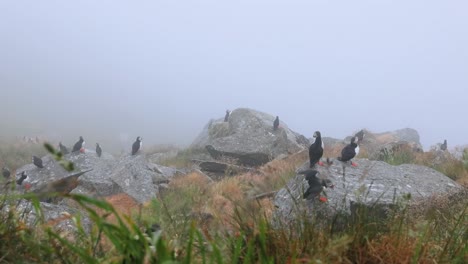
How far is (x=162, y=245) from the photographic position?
55.8 inches

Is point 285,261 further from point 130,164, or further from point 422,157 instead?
point 422,157

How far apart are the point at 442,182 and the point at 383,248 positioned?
6.67 m

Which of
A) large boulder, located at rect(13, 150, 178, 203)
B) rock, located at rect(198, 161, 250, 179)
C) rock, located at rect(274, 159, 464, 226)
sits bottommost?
rock, located at rect(198, 161, 250, 179)

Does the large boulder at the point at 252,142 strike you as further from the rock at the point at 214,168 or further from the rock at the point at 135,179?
the rock at the point at 135,179

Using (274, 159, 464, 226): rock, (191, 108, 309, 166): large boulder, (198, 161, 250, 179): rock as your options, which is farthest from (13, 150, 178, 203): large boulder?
(274, 159, 464, 226): rock

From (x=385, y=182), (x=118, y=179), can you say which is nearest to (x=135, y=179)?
(x=118, y=179)

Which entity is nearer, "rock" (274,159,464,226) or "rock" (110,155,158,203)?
"rock" (274,159,464,226)

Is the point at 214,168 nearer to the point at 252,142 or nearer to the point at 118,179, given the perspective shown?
the point at 252,142

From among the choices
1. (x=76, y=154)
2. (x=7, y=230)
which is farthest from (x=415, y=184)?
(x=76, y=154)

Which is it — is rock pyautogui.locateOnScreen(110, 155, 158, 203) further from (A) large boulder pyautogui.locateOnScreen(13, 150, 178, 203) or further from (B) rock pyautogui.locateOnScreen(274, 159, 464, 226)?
(B) rock pyautogui.locateOnScreen(274, 159, 464, 226)

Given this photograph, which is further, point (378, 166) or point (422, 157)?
point (422, 157)

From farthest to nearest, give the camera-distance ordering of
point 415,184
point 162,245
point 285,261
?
point 415,184 < point 285,261 < point 162,245

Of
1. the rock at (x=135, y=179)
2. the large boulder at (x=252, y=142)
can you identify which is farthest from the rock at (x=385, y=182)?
the large boulder at (x=252, y=142)

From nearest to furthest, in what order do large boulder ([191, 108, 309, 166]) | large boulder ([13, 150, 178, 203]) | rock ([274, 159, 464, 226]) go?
1. rock ([274, 159, 464, 226])
2. large boulder ([13, 150, 178, 203])
3. large boulder ([191, 108, 309, 166])
